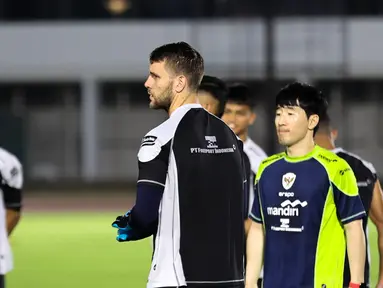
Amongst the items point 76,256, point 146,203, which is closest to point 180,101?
point 146,203

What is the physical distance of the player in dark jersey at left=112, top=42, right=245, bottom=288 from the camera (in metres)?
4.71

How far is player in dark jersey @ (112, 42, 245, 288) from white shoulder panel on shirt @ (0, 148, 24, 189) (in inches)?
75.3

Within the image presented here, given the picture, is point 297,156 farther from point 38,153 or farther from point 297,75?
point 38,153

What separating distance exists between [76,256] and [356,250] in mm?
10884

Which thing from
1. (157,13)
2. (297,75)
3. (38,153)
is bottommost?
(38,153)

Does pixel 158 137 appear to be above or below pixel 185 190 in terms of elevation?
above

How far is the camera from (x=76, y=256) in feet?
52.5

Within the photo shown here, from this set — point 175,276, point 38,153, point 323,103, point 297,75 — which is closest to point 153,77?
point 175,276

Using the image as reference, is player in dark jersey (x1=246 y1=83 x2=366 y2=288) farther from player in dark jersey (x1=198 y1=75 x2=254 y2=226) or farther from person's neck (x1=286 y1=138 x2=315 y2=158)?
player in dark jersey (x1=198 y1=75 x2=254 y2=226)

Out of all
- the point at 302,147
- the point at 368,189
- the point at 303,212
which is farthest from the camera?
the point at 368,189

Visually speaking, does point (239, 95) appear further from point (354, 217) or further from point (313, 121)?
point (354, 217)

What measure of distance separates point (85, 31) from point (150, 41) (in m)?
2.35

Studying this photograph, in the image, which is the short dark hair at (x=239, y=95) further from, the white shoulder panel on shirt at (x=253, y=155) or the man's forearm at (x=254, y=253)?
the man's forearm at (x=254, y=253)

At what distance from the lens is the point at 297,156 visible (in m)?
5.74
